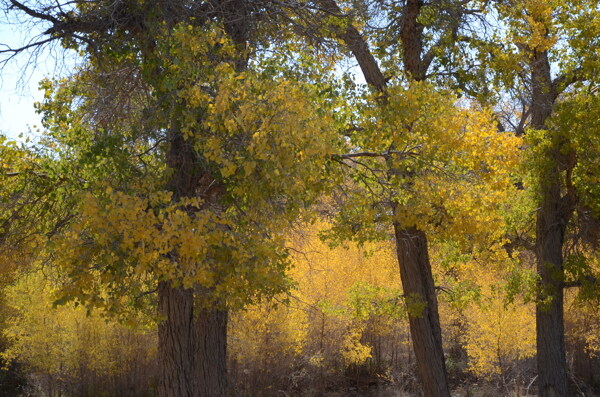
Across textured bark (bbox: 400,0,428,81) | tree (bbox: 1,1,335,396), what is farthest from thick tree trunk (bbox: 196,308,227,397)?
textured bark (bbox: 400,0,428,81)

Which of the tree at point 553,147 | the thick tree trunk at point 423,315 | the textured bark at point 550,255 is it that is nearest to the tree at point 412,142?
the thick tree trunk at point 423,315

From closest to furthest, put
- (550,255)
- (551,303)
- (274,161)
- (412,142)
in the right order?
(274,161)
(412,142)
(551,303)
(550,255)

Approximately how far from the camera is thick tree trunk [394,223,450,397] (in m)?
11.9

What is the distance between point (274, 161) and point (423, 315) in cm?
612

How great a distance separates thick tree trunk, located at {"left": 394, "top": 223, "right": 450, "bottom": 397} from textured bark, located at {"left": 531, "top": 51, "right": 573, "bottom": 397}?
2.83 meters

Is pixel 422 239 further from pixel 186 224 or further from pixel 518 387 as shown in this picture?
pixel 518 387

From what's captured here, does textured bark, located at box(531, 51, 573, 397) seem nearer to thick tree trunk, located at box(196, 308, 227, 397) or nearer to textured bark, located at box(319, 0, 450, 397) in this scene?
textured bark, located at box(319, 0, 450, 397)

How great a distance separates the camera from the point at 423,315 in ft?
39.5

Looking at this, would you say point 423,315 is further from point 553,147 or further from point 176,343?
point 176,343

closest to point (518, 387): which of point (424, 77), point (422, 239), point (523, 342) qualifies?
point (523, 342)

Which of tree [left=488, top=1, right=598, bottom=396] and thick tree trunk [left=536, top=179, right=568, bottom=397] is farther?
thick tree trunk [left=536, top=179, right=568, bottom=397]

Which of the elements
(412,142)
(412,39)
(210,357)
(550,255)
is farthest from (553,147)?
(210,357)

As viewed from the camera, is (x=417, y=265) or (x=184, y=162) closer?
(x=184, y=162)

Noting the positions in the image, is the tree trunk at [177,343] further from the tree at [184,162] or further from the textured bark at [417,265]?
the textured bark at [417,265]
